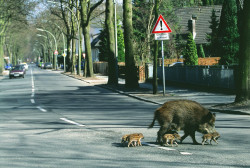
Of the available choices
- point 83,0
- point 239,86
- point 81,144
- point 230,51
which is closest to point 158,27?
point 239,86

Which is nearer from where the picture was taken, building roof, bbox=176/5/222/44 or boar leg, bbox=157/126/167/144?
boar leg, bbox=157/126/167/144

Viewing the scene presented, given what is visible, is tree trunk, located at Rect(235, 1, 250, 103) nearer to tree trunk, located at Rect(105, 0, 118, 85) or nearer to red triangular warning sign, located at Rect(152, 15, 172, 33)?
red triangular warning sign, located at Rect(152, 15, 172, 33)

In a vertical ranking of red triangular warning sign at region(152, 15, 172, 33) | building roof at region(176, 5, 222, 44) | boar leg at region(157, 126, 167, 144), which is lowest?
boar leg at region(157, 126, 167, 144)

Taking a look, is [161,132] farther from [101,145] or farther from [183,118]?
[101,145]

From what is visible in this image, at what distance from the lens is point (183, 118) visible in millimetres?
7727

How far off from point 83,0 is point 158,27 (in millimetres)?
25801

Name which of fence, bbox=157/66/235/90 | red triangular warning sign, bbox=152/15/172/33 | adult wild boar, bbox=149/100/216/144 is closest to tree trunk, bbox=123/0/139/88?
fence, bbox=157/66/235/90

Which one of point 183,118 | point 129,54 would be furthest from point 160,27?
point 183,118

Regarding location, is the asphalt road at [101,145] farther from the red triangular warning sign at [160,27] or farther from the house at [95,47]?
the house at [95,47]

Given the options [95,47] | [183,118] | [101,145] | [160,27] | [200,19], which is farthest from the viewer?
[95,47]

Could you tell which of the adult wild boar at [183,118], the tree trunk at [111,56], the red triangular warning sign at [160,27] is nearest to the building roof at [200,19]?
the tree trunk at [111,56]

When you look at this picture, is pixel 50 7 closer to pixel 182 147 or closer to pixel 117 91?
pixel 117 91

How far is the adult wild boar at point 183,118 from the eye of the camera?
303 inches

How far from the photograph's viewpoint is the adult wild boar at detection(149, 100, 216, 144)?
7.69m
